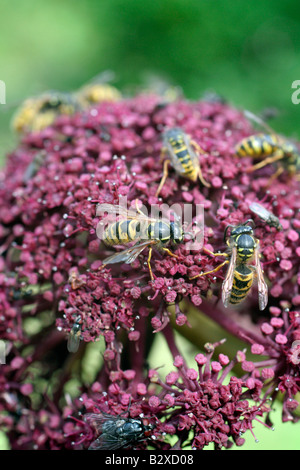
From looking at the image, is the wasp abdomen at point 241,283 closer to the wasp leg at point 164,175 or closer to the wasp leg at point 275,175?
the wasp leg at point 164,175

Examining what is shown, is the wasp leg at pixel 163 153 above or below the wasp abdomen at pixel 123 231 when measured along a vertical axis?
above

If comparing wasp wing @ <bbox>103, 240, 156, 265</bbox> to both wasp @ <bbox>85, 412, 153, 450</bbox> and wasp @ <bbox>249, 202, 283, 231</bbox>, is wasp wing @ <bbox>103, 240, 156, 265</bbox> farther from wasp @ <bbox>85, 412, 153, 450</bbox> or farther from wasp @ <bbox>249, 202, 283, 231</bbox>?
wasp @ <bbox>85, 412, 153, 450</bbox>

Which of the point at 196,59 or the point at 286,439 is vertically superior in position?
the point at 196,59

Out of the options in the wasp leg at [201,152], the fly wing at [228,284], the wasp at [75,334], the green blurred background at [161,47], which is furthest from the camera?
the green blurred background at [161,47]

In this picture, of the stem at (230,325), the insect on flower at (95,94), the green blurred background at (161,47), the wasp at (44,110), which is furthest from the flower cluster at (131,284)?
the green blurred background at (161,47)

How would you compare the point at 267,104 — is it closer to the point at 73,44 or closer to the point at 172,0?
the point at 172,0

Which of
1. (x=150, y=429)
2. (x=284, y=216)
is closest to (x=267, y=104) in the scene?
(x=284, y=216)

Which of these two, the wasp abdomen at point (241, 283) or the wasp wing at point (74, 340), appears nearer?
the wasp abdomen at point (241, 283)

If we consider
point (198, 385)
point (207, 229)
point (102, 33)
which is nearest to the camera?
point (198, 385)
